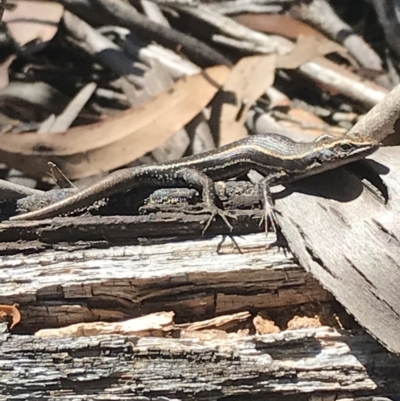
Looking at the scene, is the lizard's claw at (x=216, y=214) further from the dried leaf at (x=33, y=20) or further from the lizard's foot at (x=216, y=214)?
the dried leaf at (x=33, y=20)

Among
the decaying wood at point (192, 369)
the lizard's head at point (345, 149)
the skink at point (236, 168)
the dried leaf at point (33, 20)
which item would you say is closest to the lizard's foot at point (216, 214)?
the skink at point (236, 168)

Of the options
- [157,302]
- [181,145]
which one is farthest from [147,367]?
[181,145]

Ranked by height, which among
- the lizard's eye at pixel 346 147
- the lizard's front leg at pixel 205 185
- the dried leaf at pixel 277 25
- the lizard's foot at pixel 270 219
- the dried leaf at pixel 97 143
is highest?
the dried leaf at pixel 277 25

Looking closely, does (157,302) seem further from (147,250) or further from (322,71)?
(322,71)

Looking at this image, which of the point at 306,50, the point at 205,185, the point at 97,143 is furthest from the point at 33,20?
the point at 205,185

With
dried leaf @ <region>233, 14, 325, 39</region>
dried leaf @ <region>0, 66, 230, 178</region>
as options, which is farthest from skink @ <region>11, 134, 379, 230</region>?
dried leaf @ <region>233, 14, 325, 39</region>

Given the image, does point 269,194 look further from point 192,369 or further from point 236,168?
point 192,369

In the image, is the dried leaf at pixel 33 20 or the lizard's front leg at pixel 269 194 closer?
the lizard's front leg at pixel 269 194
